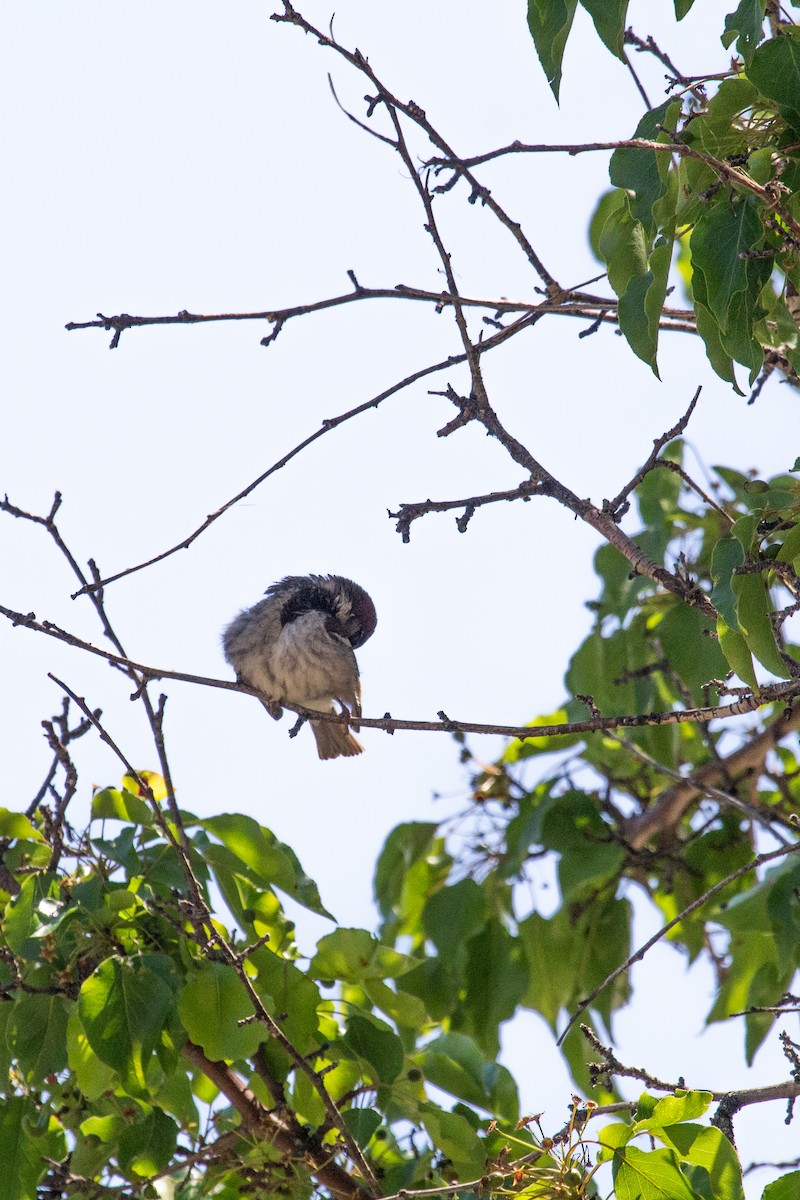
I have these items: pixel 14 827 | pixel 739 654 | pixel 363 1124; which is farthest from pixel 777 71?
pixel 14 827

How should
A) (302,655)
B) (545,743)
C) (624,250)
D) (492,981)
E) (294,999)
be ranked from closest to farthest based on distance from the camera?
(624,250)
(294,999)
(492,981)
(545,743)
(302,655)

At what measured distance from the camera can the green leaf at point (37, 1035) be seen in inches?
103

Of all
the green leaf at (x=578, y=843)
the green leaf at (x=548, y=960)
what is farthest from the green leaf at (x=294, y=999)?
the green leaf at (x=548, y=960)

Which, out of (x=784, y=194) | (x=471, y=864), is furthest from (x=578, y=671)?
(x=784, y=194)

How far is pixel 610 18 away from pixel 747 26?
0.71ft

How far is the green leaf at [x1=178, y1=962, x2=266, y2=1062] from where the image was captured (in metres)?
2.57

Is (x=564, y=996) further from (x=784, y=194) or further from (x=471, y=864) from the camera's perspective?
(x=784, y=194)

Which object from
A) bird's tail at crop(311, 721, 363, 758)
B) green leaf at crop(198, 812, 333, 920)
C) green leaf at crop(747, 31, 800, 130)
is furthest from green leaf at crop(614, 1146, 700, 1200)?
bird's tail at crop(311, 721, 363, 758)

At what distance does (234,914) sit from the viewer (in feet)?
9.79

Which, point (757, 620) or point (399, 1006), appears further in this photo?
point (399, 1006)

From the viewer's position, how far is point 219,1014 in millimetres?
2586

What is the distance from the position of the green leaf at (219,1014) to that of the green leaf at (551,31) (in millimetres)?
1803

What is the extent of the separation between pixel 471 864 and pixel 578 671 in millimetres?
855

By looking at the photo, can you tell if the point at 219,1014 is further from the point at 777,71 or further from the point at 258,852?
the point at 777,71
